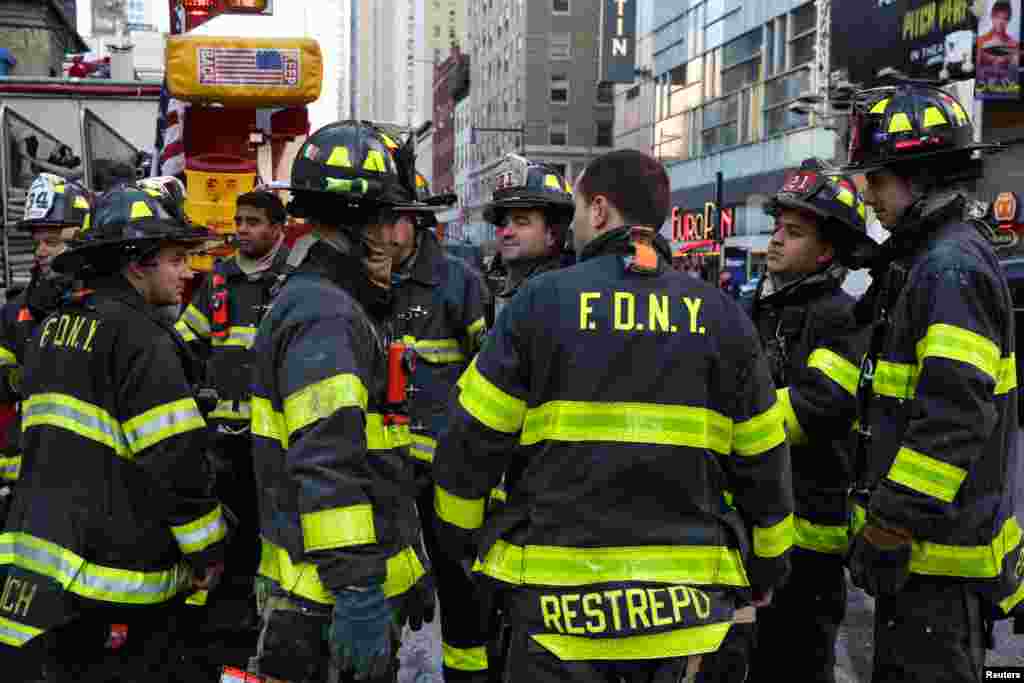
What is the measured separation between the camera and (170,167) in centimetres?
805

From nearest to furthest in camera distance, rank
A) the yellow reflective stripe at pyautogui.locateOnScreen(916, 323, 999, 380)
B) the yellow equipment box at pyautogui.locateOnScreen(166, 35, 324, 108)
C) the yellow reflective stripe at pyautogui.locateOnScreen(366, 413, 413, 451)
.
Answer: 1. the yellow reflective stripe at pyautogui.locateOnScreen(366, 413, 413, 451)
2. the yellow reflective stripe at pyautogui.locateOnScreen(916, 323, 999, 380)
3. the yellow equipment box at pyautogui.locateOnScreen(166, 35, 324, 108)

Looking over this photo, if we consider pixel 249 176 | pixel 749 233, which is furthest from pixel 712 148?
pixel 249 176

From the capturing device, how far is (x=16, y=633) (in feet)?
11.3

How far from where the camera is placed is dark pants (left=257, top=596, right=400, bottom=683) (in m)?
3.02

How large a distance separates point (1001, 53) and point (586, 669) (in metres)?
23.2

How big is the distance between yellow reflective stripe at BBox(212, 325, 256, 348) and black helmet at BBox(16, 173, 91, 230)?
1.09 metres

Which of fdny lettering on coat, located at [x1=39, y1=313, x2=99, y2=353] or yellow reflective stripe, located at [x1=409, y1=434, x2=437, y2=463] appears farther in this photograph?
yellow reflective stripe, located at [x1=409, y1=434, x2=437, y2=463]

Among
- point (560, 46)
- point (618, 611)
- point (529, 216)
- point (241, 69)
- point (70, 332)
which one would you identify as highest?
point (560, 46)

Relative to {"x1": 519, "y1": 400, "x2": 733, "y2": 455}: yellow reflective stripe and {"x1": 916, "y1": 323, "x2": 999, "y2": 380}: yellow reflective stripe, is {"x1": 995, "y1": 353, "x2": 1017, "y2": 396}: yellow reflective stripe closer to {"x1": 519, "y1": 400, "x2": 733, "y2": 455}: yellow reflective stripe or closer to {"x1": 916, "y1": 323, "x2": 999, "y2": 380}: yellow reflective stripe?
{"x1": 916, "y1": 323, "x2": 999, "y2": 380}: yellow reflective stripe

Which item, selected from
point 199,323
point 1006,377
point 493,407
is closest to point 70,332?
point 493,407

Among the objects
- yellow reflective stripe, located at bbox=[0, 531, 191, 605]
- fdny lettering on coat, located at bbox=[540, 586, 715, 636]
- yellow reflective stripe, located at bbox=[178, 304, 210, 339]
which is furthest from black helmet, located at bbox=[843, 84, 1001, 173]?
yellow reflective stripe, located at bbox=[178, 304, 210, 339]

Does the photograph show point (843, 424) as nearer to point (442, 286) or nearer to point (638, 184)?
point (638, 184)

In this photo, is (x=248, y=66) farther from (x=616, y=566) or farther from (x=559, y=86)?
(x=559, y=86)

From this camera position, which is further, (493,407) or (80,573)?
(80,573)
